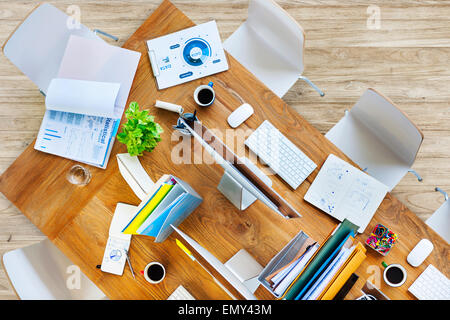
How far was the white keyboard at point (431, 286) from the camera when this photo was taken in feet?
4.78

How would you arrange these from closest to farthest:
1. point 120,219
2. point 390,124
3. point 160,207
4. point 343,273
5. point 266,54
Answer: point 343,273, point 160,207, point 120,219, point 390,124, point 266,54

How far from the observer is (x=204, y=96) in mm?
1629

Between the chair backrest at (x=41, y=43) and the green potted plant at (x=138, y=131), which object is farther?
the chair backrest at (x=41, y=43)

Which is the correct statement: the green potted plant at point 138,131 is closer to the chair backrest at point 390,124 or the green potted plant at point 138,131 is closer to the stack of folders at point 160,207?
the stack of folders at point 160,207

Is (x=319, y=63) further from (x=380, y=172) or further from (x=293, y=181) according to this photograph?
(x=293, y=181)

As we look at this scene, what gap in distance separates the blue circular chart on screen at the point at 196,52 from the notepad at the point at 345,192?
0.73 m

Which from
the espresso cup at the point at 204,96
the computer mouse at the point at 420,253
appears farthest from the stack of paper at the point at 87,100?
the computer mouse at the point at 420,253

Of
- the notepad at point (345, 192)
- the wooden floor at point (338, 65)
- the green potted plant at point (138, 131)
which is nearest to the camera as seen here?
the green potted plant at point (138, 131)

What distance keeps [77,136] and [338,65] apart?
1.75 m

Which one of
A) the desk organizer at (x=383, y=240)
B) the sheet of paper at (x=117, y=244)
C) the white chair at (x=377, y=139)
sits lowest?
the sheet of paper at (x=117, y=244)

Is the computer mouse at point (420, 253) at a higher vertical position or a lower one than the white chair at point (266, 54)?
lower

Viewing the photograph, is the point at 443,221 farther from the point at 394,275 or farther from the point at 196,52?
the point at 196,52

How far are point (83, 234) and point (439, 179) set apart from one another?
2156 millimetres

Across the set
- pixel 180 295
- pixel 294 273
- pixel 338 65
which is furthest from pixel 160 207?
pixel 338 65
